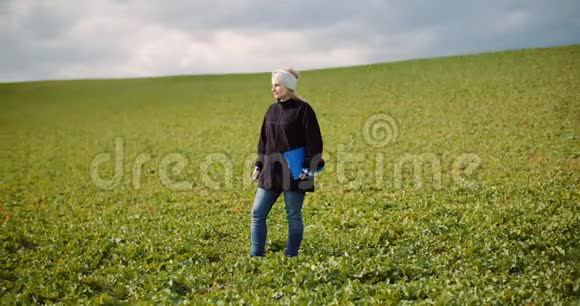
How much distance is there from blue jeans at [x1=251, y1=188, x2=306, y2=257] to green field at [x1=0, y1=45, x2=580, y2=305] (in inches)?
11.7

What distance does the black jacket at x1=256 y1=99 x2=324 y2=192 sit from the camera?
716cm

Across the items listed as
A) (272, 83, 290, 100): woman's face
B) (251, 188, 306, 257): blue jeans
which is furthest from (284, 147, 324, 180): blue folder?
(272, 83, 290, 100): woman's face

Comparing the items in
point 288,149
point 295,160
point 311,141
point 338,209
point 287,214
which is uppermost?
point 311,141

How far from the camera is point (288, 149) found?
7301 mm

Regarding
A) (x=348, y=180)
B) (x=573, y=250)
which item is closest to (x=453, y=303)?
(x=573, y=250)

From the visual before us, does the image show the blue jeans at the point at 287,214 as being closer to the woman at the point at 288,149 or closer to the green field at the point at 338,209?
the woman at the point at 288,149

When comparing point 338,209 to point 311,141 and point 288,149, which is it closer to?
point 288,149

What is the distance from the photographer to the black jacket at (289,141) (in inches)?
282

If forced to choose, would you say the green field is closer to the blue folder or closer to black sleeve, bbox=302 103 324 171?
the blue folder

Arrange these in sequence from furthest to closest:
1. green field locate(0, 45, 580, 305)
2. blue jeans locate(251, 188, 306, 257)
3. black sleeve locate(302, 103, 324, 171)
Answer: blue jeans locate(251, 188, 306, 257) → black sleeve locate(302, 103, 324, 171) → green field locate(0, 45, 580, 305)

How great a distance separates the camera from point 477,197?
1211 cm

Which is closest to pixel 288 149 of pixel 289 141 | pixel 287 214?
pixel 289 141

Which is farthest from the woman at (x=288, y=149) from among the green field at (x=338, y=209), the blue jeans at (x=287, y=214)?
the green field at (x=338, y=209)

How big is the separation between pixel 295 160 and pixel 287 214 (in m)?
0.85
